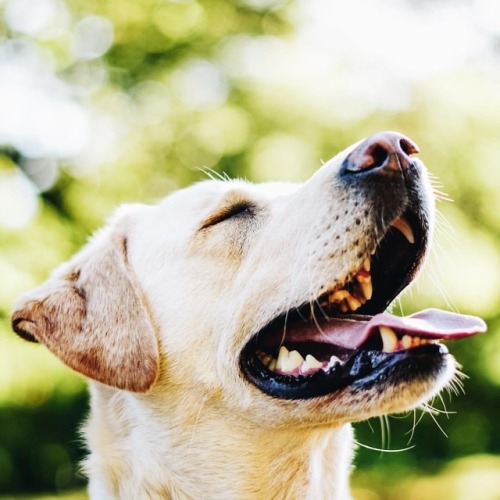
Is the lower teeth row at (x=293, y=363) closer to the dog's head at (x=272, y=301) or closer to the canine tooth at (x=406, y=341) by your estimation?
the dog's head at (x=272, y=301)

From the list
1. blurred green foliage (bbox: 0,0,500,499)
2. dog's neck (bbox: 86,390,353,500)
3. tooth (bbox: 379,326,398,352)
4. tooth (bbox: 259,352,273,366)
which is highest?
tooth (bbox: 379,326,398,352)

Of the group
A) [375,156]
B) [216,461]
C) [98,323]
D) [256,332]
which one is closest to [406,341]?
[256,332]

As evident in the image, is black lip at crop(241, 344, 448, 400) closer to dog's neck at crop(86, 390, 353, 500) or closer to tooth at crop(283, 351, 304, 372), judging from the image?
tooth at crop(283, 351, 304, 372)

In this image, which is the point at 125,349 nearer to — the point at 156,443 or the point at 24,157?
the point at 156,443

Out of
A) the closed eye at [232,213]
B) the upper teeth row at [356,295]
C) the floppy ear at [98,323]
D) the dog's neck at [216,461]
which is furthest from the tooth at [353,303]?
the floppy ear at [98,323]

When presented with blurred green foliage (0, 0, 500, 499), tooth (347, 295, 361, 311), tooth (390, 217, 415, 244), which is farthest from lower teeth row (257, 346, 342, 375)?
blurred green foliage (0, 0, 500, 499)

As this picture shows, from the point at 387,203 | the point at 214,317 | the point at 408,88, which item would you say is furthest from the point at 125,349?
the point at 408,88
